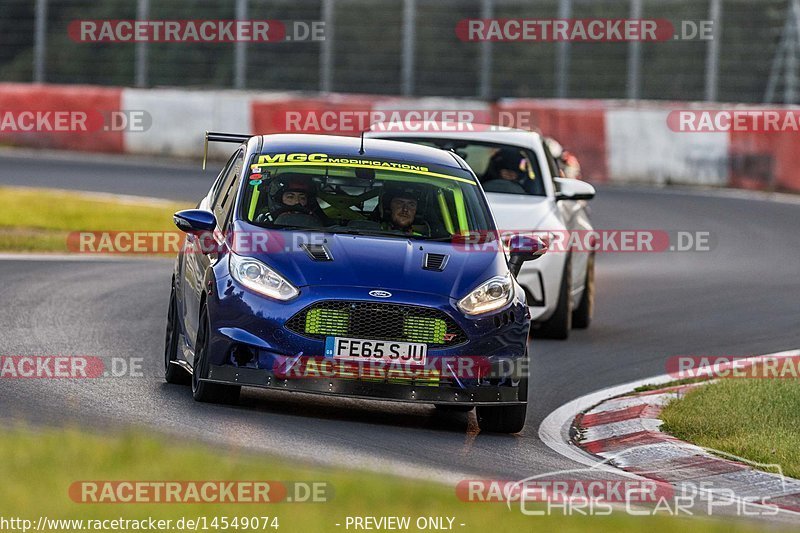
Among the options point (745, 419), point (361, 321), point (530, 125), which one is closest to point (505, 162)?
point (745, 419)

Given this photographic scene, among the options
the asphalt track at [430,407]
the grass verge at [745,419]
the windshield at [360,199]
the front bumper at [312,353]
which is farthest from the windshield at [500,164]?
the front bumper at [312,353]

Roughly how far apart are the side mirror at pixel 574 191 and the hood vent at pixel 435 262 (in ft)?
13.8

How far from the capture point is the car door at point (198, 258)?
9953 millimetres

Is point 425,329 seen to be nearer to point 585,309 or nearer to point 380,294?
point 380,294

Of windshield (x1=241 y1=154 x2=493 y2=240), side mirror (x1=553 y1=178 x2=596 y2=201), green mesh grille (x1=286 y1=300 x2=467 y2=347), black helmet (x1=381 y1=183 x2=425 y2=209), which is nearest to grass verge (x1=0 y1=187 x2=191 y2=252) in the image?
side mirror (x1=553 y1=178 x2=596 y2=201)

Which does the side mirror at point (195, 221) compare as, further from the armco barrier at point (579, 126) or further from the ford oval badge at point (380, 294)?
the armco barrier at point (579, 126)

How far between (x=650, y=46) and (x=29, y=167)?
10.8 meters

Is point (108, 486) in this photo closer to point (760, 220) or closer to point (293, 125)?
point (760, 220)

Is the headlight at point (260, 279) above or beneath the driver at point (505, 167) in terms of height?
beneath

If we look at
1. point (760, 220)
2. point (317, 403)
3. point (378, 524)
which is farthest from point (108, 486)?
point (760, 220)

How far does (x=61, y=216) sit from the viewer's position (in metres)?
21.0

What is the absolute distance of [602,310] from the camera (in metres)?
16.0

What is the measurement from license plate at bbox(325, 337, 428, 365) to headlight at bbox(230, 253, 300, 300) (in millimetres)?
348

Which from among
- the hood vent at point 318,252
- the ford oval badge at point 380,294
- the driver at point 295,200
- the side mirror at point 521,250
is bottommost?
the ford oval badge at point 380,294
